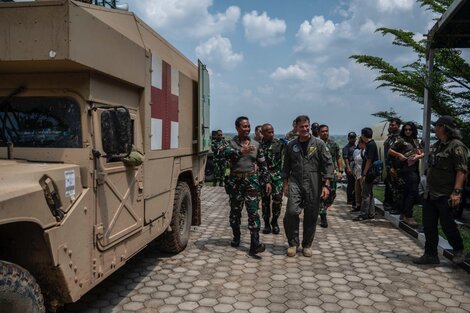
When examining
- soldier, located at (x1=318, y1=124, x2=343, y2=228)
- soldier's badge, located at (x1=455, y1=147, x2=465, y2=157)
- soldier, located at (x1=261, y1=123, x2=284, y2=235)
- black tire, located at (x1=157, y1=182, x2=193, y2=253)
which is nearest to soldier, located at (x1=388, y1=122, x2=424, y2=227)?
soldier, located at (x1=318, y1=124, x2=343, y2=228)

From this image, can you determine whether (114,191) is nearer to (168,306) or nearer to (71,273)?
(71,273)

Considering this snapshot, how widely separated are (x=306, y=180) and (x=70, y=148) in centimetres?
328

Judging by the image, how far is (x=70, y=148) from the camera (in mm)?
3299

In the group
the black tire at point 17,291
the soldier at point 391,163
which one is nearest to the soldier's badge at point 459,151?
the soldier at point 391,163

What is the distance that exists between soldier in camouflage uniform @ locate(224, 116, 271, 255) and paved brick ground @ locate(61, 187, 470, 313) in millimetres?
433

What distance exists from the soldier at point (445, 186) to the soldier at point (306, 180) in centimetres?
123

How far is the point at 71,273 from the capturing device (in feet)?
10.0

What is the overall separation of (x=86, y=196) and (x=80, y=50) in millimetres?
1062

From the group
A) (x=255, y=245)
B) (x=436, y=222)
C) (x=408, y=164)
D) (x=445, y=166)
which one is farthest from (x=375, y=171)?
(x=255, y=245)

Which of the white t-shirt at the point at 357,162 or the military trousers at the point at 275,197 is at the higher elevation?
the white t-shirt at the point at 357,162

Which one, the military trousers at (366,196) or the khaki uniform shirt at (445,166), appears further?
the military trousers at (366,196)

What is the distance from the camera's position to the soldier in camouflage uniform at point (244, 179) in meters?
5.84

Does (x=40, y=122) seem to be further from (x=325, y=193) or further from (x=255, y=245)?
(x=325, y=193)

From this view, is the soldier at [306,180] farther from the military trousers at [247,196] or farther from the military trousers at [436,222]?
the military trousers at [436,222]
